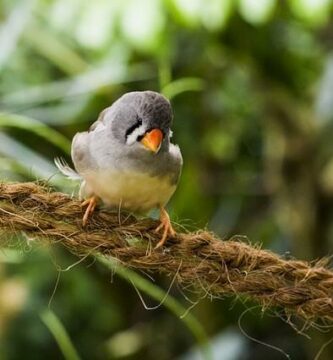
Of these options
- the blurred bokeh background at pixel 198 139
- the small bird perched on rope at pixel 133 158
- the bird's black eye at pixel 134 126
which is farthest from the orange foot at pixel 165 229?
the blurred bokeh background at pixel 198 139

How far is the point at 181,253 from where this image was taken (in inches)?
42.4

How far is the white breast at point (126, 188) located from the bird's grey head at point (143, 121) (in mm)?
42

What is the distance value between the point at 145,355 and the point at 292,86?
0.75m

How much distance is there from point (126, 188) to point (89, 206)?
0.10 m

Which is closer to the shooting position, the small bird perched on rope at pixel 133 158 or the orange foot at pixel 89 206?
the orange foot at pixel 89 206

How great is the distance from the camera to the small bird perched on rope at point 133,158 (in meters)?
1.17

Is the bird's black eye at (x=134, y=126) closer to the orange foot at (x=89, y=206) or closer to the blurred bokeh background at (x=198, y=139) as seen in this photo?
the orange foot at (x=89, y=206)

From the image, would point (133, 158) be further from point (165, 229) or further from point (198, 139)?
point (198, 139)

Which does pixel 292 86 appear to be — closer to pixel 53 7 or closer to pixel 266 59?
pixel 266 59

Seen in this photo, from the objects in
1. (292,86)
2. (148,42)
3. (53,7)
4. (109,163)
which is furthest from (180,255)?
(292,86)

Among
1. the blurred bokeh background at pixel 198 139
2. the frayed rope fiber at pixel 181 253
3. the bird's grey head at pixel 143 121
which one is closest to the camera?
the frayed rope fiber at pixel 181 253

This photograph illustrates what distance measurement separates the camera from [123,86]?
215cm

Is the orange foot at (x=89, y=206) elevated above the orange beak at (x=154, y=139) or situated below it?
below

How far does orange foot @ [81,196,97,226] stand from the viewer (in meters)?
1.06
